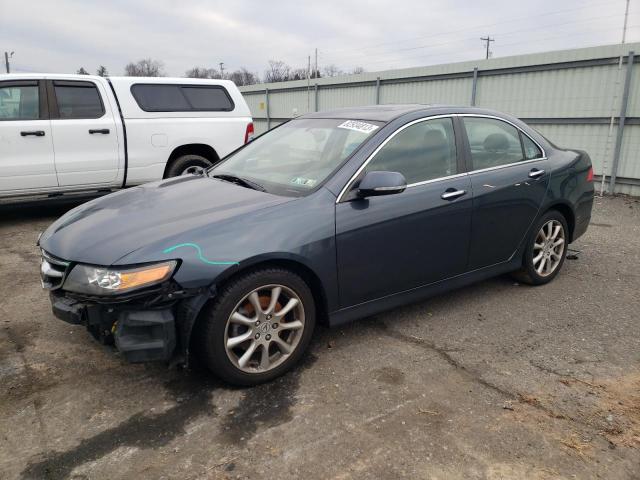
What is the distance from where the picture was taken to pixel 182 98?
802 centimetres

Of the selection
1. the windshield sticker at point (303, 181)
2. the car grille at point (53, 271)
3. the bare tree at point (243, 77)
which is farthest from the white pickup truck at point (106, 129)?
the bare tree at point (243, 77)

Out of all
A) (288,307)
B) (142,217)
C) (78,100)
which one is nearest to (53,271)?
(142,217)

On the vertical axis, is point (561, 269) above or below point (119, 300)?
below

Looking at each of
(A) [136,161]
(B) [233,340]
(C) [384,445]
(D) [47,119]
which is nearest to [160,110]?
(A) [136,161]

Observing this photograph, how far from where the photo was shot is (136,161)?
24.5ft

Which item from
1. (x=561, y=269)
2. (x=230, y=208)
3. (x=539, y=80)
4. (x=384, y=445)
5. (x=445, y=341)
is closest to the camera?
(x=384, y=445)

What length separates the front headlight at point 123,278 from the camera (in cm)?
254

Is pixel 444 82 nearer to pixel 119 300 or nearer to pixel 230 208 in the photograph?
pixel 230 208

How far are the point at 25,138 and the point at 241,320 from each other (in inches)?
213

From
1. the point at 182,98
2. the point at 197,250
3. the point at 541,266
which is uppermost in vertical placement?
the point at 182,98

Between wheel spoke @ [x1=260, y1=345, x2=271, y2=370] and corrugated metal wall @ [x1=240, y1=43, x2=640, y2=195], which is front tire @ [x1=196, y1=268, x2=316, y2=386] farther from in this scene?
corrugated metal wall @ [x1=240, y1=43, x2=640, y2=195]

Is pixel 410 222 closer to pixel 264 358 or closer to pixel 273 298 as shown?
pixel 273 298

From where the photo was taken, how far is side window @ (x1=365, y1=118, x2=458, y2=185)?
3447 mm

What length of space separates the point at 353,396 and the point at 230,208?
4.34 ft
